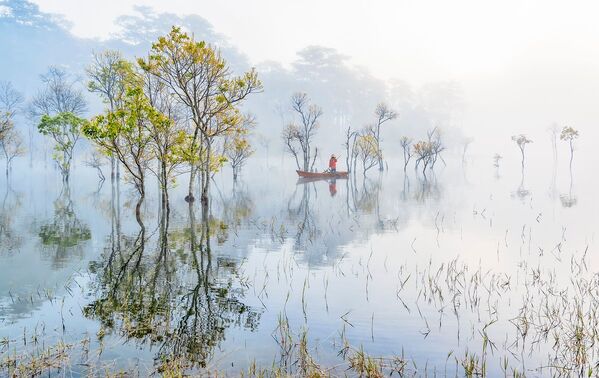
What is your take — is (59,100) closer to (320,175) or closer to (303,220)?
(320,175)

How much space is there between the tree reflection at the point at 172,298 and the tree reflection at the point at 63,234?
161 centimetres

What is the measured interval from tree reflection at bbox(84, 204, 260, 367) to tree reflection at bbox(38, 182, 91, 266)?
5.30 ft

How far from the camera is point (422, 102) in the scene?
545 ft

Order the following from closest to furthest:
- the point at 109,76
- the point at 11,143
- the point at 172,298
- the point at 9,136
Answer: the point at 172,298 < the point at 109,76 < the point at 9,136 < the point at 11,143

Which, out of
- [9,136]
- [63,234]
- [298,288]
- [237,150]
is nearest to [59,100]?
[9,136]

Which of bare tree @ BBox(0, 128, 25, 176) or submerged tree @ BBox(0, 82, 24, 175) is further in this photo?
bare tree @ BBox(0, 128, 25, 176)

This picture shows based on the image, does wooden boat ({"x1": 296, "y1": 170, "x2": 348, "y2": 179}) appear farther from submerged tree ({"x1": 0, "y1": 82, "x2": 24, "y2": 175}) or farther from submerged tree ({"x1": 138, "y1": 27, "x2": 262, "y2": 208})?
submerged tree ({"x1": 0, "y1": 82, "x2": 24, "y2": 175})

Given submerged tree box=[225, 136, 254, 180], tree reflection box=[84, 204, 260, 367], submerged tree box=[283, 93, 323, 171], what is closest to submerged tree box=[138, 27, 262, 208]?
tree reflection box=[84, 204, 260, 367]

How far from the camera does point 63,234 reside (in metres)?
19.8

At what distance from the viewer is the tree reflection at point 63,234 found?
1596 centimetres

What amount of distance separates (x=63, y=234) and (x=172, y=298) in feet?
39.8

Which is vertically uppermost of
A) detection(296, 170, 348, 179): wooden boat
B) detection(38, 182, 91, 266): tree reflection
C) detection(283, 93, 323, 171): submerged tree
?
detection(283, 93, 323, 171): submerged tree

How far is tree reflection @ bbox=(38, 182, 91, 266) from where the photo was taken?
16.0 m

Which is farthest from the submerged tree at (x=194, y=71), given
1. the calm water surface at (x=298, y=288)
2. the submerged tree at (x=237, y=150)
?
the submerged tree at (x=237, y=150)
